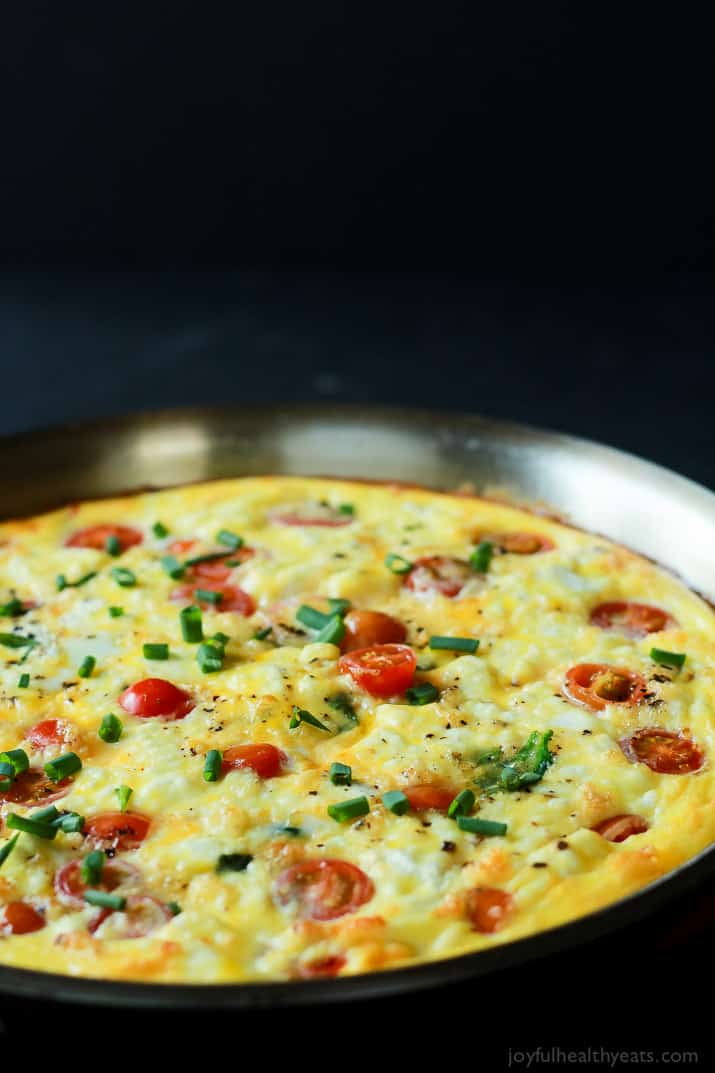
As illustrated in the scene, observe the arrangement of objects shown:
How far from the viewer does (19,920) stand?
3299mm

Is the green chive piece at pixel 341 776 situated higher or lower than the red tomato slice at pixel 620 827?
higher

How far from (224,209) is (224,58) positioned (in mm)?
1068

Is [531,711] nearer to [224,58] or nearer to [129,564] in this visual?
[129,564]

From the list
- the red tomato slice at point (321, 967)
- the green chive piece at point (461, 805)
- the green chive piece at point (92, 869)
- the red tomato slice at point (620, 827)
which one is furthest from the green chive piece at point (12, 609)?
the red tomato slice at point (620, 827)

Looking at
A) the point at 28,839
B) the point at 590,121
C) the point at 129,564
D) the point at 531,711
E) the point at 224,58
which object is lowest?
the point at 28,839

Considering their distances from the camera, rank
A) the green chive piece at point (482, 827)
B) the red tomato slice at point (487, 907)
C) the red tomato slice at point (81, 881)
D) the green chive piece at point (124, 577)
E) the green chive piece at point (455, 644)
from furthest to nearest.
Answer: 1. the green chive piece at point (124, 577)
2. the green chive piece at point (455, 644)
3. the green chive piece at point (482, 827)
4. the red tomato slice at point (81, 881)
5. the red tomato slice at point (487, 907)

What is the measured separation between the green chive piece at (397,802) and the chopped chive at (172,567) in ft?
5.45

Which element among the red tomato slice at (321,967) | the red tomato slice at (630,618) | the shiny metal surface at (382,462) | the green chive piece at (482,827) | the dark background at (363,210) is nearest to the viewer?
the red tomato slice at (321,967)

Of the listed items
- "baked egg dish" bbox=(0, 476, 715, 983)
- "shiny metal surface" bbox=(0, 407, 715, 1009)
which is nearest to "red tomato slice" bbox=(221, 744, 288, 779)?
"baked egg dish" bbox=(0, 476, 715, 983)

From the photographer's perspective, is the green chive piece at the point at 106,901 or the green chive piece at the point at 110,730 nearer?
the green chive piece at the point at 106,901

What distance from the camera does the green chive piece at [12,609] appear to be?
4.80 meters

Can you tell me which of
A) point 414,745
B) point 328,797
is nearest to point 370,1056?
point 328,797

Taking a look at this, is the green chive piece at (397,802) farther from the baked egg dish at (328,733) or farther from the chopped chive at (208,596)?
the chopped chive at (208,596)

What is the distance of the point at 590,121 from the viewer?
28.2 feet
